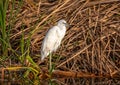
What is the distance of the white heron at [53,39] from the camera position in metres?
8.50

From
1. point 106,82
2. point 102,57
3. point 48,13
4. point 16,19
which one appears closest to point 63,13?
point 48,13

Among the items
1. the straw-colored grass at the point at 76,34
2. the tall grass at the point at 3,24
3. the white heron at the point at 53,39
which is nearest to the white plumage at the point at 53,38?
the white heron at the point at 53,39

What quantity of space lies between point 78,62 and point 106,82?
0.84 metres

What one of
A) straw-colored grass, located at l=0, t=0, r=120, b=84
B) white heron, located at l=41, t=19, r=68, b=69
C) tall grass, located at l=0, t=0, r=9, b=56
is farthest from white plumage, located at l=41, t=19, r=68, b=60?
tall grass, located at l=0, t=0, r=9, b=56

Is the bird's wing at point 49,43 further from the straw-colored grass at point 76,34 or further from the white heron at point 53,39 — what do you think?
the straw-colored grass at point 76,34

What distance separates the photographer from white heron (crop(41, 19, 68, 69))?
8.50 metres

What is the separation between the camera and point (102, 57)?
8.45 metres

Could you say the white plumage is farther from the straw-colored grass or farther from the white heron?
the straw-colored grass

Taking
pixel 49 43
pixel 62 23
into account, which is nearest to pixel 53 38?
pixel 49 43

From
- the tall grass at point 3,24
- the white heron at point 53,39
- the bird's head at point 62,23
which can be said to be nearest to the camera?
the tall grass at point 3,24

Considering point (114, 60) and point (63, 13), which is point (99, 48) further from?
point (63, 13)

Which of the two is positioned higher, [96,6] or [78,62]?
[96,6]

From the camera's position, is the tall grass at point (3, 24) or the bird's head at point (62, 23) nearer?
the tall grass at point (3, 24)

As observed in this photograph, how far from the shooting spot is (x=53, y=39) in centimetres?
866
